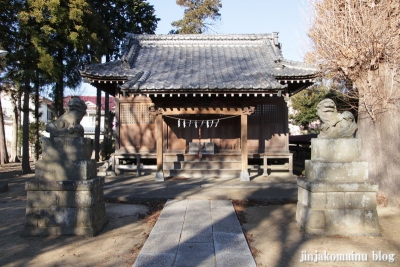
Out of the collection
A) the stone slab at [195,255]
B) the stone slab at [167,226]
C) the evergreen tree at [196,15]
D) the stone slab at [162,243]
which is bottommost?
the stone slab at [195,255]

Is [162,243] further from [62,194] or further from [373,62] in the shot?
[373,62]

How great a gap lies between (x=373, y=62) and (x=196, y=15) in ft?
68.0

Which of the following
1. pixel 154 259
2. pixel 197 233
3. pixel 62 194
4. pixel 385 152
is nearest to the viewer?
pixel 154 259

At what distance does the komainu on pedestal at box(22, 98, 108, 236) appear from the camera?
508 centimetres

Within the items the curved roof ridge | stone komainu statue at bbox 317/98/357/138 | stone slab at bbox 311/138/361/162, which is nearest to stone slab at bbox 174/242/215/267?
stone slab at bbox 311/138/361/162

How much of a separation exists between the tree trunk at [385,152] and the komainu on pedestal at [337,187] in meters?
2.39

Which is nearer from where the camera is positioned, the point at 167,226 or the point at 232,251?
the point at 232,251

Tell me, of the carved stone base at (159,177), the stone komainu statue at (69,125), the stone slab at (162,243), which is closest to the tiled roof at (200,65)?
the carved stone base at (159,177)

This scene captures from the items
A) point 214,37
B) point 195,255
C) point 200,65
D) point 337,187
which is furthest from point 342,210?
point 214,37

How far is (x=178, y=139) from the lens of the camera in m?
12.5

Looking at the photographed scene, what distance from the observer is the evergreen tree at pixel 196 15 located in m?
25.1

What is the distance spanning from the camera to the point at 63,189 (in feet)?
16.7

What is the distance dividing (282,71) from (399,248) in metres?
7.85

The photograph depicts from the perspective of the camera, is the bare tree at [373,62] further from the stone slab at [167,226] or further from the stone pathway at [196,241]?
the stone slab at [167,226]
